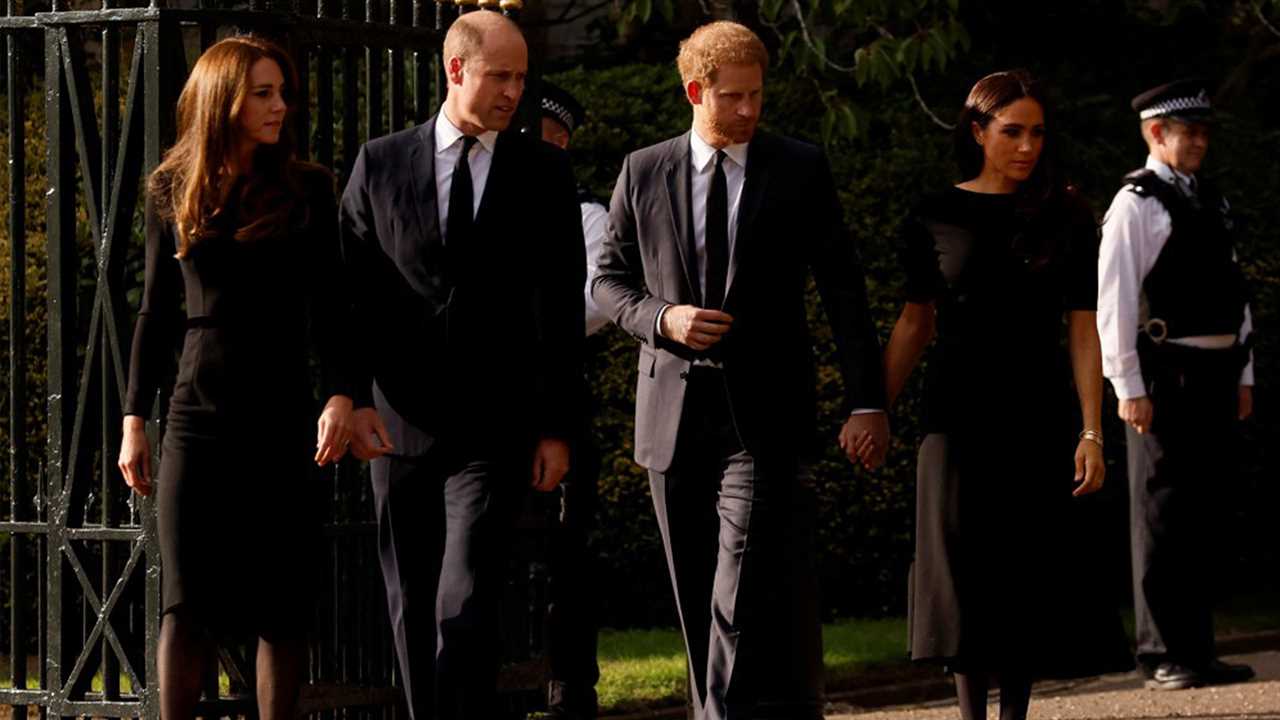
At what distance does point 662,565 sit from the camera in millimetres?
12039

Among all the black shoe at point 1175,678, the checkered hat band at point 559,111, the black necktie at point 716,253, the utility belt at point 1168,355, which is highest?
the checkered hat band at point 559,111

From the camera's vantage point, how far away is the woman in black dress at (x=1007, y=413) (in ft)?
25.2

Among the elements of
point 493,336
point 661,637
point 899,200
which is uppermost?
point 899,200

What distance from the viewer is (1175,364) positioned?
995 centimetres

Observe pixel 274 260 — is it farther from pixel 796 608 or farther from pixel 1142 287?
pixel 1142 287

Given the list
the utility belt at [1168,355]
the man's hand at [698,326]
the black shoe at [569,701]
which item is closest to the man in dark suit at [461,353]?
the man's hand at [698,326]

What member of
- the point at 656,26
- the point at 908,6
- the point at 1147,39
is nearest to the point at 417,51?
the point at 908,6

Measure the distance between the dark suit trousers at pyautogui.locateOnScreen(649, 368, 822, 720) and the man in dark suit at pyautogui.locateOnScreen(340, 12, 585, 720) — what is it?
49cm

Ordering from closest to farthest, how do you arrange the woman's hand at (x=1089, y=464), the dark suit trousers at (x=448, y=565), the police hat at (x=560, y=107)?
the dark suit trousers at (x=448, y=565) < the woman's hand at (x=1089, y=464) < the police hat at (x=560, y=107)

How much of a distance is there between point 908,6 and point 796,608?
14.0ft

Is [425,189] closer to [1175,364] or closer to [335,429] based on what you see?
[335,429]

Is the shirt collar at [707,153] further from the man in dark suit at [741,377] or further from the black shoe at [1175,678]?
the black shoe at [1175,678]

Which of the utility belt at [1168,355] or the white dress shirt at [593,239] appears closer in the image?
the white dress shirt at [593,239]

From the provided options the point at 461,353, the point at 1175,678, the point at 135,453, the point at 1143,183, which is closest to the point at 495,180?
the point at 461,353
